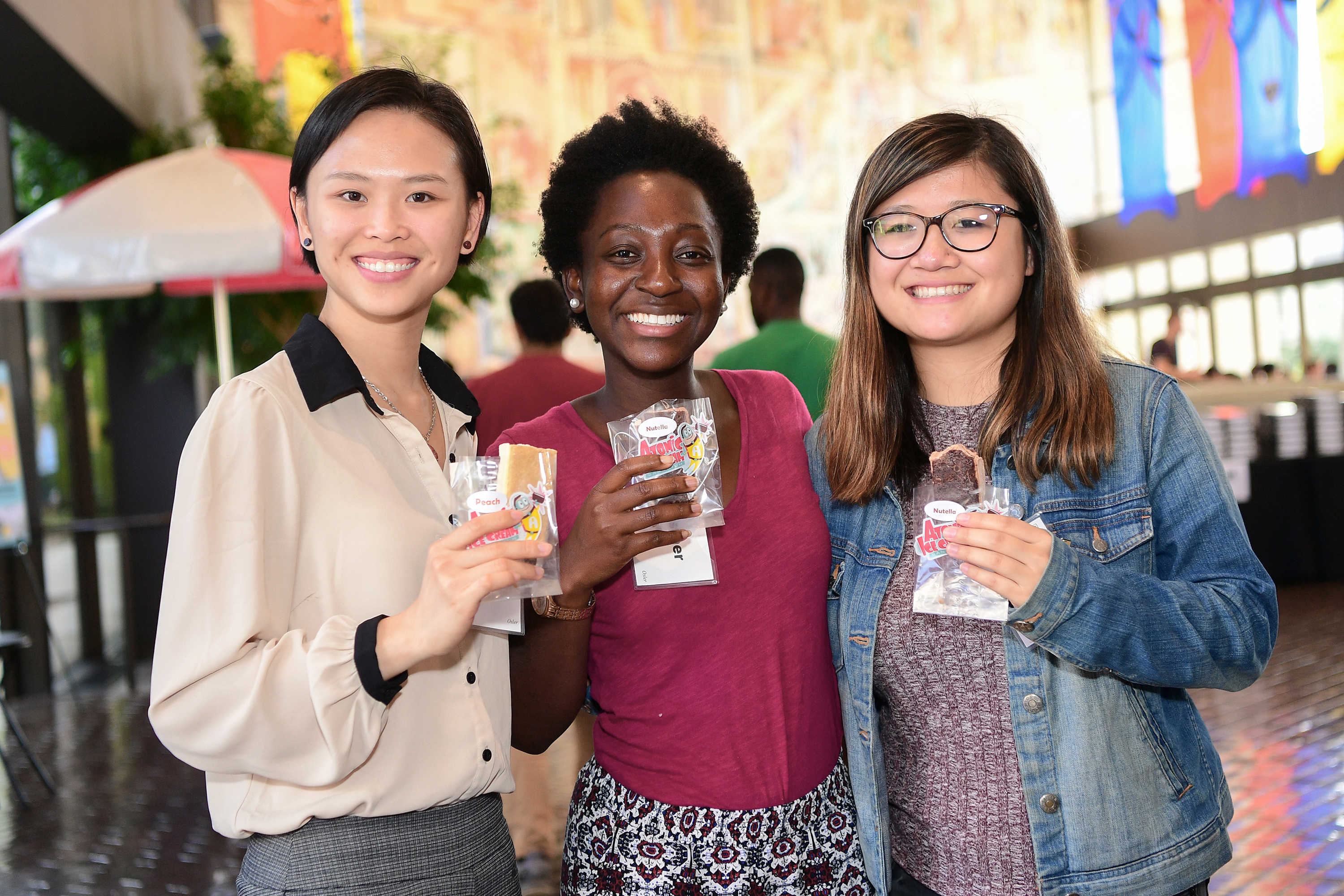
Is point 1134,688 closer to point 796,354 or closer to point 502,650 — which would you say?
point 502,650

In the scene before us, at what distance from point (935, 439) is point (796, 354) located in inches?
112

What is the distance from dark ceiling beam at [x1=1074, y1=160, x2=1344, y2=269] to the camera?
13.5 meters

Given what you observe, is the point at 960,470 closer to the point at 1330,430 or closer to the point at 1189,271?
the point at 1330,430

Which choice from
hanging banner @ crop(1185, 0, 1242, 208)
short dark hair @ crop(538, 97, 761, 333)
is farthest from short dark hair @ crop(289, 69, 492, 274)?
hanging banner @ crop(1185, 0, 1242, 208)

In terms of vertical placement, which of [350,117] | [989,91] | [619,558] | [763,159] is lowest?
[619,558]

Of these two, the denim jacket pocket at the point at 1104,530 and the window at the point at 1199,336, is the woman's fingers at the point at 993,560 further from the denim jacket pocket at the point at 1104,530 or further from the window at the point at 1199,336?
the window at the point at 1199,336

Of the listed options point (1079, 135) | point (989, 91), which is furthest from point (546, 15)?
point (1079, 135)

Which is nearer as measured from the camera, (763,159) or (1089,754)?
(1089,754)

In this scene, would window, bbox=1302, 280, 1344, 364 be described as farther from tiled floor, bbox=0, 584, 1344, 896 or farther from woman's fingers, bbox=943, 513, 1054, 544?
woman's fingers, bbox=943, 513, 1054, 544

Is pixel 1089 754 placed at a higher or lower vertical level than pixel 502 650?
lower

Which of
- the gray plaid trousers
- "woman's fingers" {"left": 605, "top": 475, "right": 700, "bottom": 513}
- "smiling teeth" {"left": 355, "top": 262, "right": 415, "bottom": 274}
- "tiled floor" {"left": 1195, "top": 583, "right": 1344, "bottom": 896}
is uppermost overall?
"smiling teeth" {"left": 355, "top": 262, "right": 415, "bottom": 274}

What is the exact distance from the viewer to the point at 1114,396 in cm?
165

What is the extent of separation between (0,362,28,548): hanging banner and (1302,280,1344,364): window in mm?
14721

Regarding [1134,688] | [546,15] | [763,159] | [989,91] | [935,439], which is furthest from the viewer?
[989,91]
